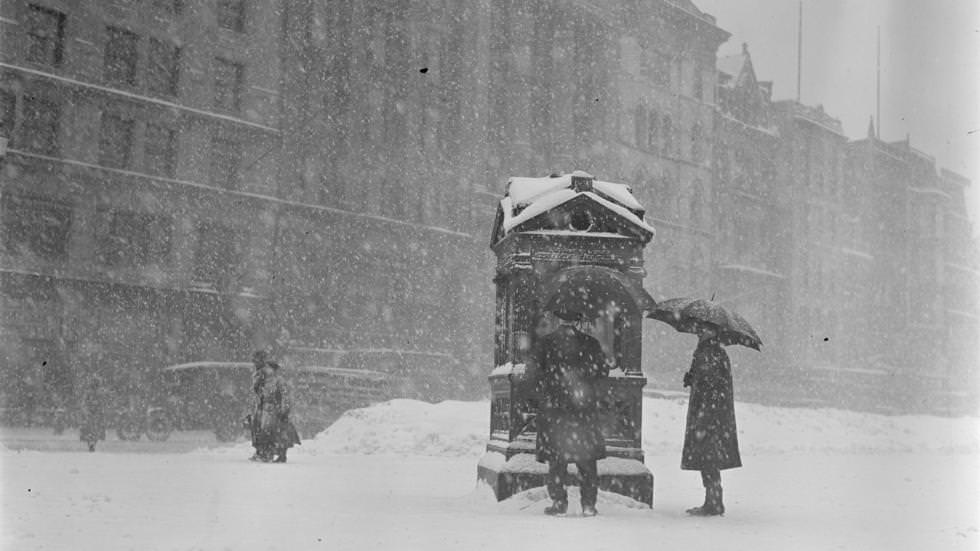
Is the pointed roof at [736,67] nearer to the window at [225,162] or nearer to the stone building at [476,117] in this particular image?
the stone building at [476,117]

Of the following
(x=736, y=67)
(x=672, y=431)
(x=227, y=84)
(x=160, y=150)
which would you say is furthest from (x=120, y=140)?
(x=736, y=67)

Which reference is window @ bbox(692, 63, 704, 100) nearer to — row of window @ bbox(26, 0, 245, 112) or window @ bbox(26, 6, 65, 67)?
row of window @ bbox(26, 0, 245, 112)

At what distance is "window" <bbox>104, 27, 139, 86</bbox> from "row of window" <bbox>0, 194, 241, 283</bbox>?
4871 mm

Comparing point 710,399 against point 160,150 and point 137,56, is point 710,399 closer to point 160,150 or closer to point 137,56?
point 160,150

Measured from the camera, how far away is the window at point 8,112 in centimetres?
3603

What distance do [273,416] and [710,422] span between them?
29.9ft

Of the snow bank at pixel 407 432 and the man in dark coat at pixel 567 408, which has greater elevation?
the man in dark coat at pixel 567 408

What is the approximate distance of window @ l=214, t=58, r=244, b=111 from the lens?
137 ft

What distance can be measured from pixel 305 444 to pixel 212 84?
2325 centimetres

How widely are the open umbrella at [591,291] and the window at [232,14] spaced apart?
33.3 metres

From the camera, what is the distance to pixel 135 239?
3853 centimetres

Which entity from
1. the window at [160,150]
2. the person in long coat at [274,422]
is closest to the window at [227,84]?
the window at [160,150]

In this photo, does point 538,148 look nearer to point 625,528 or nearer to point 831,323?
point 831,323

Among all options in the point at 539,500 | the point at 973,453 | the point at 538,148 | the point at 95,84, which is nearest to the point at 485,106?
the point at 538,148
